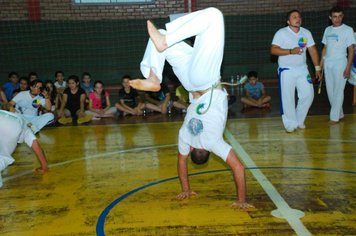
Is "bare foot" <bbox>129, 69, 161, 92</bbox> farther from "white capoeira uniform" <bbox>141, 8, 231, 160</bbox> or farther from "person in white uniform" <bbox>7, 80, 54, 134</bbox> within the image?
"person in white uniform" <bbox>7, 80, 54, 134</bbox>

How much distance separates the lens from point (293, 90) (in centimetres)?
682

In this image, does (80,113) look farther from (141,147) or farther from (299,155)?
(299,155)

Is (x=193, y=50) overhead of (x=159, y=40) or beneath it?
beneath

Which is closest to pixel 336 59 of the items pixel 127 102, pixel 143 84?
pixel 127 102

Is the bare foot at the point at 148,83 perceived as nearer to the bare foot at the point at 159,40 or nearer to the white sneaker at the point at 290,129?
the bare foot at the point at 159,40

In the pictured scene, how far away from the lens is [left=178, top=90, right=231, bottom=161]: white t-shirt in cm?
363

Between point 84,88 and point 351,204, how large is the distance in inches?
304

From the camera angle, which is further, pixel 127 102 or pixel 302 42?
pixel 127 102

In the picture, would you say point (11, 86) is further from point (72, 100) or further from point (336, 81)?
point (336, 81)

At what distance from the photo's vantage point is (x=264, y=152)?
18.4ft

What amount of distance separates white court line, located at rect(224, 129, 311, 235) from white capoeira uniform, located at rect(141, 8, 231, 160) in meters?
0.69

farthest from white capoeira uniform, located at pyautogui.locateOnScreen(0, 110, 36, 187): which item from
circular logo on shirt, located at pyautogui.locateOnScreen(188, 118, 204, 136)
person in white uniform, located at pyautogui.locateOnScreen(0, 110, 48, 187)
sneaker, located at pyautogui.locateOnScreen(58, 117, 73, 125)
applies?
sneaker, located at pyautogui.locateOnScreen(58, 117, 73, 125)

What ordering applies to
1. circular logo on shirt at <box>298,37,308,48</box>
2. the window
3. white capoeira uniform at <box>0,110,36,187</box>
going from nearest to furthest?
1. white capoeira uniform at <box>0,110,36,187</box>
2. circular logo on shirt at <box>298,37,308,48</box>
3. the window

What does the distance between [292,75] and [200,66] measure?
3.45 m
